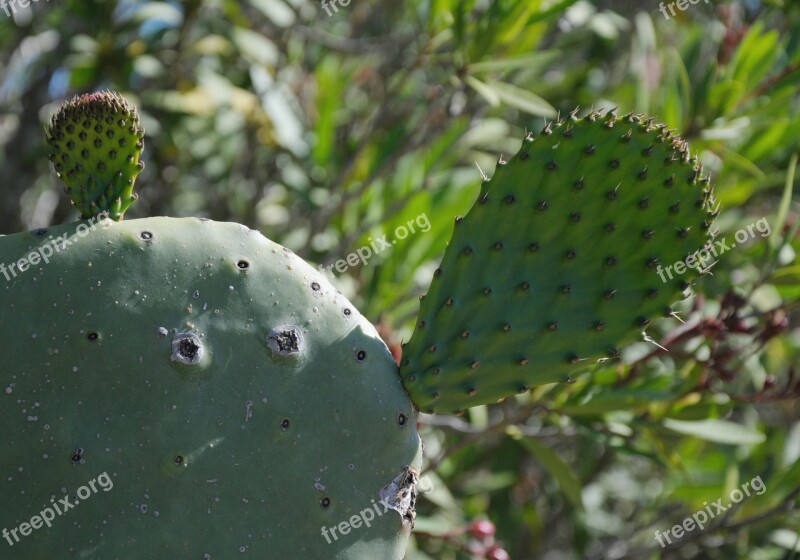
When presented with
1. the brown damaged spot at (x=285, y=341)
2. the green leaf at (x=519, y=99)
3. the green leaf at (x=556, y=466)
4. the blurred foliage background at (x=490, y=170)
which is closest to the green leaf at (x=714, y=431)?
the blurred foliage background at (x=490, y=170)

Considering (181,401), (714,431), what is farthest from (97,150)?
(714,431)

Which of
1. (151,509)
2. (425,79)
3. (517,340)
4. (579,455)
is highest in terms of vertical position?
(517,340)

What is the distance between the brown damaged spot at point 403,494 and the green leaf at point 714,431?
1.15 meters

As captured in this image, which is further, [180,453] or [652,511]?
[652,511]

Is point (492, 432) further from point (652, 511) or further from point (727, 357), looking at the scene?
point (652, 511)

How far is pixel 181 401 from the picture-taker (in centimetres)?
131

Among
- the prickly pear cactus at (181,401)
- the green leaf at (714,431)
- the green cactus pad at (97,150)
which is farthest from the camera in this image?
the green leaf at (714,431)

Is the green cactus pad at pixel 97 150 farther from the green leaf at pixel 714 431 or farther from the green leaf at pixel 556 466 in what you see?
the green leaf at pixel 714 431

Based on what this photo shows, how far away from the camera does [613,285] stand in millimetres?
1461

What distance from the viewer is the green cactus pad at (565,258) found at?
1.45 meters

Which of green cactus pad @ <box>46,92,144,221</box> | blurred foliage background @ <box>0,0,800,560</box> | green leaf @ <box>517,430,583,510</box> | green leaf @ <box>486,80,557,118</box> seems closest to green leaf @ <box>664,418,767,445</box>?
blurred foliage background @ <box>0,0,800,560</box>

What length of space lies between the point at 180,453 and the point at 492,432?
118 centimetres

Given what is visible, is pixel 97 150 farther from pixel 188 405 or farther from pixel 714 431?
pixel 714 431

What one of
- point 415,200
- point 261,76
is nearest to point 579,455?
point 415,200
